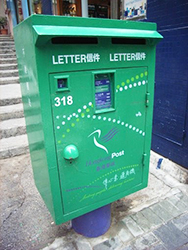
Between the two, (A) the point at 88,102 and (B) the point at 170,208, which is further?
(B) the point at 170,208

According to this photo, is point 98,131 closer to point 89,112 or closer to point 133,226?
point 89,112

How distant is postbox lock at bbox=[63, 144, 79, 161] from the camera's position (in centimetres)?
143

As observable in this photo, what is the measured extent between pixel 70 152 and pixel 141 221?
1255 millimetres

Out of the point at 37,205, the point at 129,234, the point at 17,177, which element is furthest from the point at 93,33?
the point at 17,177

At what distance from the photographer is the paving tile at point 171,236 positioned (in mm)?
1895

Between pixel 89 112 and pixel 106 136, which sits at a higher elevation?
pixel 89 112

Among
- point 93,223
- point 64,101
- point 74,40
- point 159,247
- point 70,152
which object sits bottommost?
point 159,247

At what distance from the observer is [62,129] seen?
140cm

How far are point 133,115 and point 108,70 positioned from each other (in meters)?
0.44

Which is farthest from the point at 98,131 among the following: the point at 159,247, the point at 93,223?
the point at 159,247

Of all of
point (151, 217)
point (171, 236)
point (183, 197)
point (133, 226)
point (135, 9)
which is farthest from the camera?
point (135, 9)

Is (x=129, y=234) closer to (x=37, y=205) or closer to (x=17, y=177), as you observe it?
(x=37, y=205)

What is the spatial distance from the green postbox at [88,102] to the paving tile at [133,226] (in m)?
0.46

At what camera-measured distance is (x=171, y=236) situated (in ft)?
6.47
